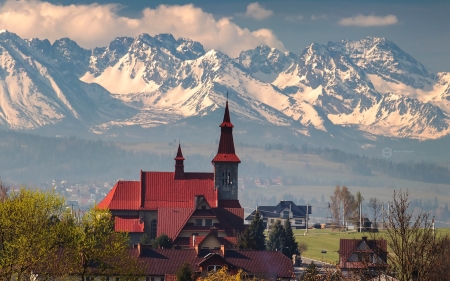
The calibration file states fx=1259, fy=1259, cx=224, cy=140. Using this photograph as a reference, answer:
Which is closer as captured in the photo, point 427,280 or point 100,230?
point 427,280

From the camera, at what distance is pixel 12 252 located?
3359 inches

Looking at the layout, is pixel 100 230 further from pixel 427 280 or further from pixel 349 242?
pixel 349 242

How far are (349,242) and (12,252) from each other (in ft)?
230

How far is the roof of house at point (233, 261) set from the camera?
133m

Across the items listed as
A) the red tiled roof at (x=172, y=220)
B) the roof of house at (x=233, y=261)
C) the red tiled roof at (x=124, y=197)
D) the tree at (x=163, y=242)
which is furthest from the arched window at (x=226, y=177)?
the roof of house at (x=233, y=261)

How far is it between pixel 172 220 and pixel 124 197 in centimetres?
1128

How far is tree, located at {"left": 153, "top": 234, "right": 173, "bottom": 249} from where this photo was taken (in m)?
164

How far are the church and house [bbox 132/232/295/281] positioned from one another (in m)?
32.6

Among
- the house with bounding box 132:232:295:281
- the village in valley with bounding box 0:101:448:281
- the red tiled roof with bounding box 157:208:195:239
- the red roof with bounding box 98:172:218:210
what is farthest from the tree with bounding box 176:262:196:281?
the red roof with bounding box 98:172:218:210

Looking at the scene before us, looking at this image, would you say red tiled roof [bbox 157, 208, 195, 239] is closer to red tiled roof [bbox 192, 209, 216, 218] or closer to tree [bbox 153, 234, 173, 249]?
red tiled roof [bbox 192, 209, 216, 218]

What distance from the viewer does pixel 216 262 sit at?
134 metres

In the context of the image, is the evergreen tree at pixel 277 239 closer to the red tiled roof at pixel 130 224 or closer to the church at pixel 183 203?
the church at pixel 183 203

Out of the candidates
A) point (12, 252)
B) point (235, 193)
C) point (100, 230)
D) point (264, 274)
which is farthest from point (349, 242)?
point (12, 252)

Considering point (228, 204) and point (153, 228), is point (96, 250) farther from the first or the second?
point (228, 204)
